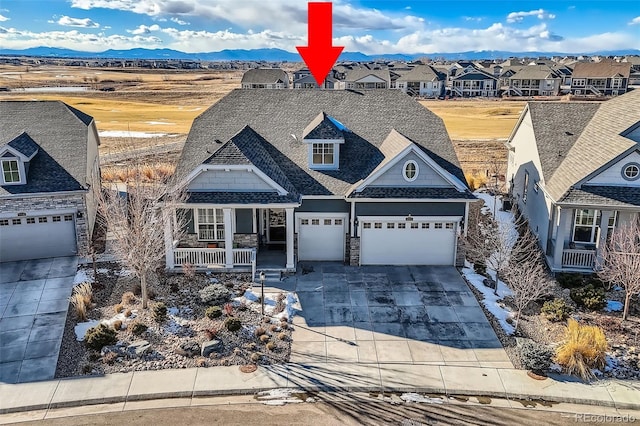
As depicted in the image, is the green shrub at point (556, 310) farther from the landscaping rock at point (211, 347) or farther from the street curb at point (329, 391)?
the landscaping rock at point (211, 347)

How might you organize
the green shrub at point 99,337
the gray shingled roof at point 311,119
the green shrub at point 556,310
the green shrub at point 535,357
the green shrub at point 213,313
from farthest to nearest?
the gray shingled roof at point 311,119
the green shrub at point 556,310
the green shrub at point 213,313
the green shrub at point 99,337
the green shrub at point 535,357

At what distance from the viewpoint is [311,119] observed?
24.5 metres

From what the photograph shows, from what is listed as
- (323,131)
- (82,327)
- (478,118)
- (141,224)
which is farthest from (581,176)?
(478,118)

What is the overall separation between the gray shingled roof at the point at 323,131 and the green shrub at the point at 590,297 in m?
11.2

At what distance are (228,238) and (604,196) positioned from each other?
15159 mm

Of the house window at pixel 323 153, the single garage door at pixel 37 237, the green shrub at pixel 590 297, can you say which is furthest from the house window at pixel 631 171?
the single garage door at pixel 37 237

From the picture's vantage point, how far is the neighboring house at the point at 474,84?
11600 cm

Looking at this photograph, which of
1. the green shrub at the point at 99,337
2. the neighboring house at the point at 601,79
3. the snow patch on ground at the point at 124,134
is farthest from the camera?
the neighboring house at the point at 601,79

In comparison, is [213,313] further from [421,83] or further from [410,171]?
[421,83]

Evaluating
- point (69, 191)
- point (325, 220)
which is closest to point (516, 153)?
point (325, 220)

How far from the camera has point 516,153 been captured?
Result: 29344 millimetres

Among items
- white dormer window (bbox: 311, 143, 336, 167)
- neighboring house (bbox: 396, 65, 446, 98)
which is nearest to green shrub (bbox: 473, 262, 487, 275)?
white dormer window (bbox: 311, 143, 336, 167)

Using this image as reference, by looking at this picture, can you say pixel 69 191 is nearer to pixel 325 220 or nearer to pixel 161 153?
pixel 325 220

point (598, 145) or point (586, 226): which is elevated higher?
point (598, 145)
